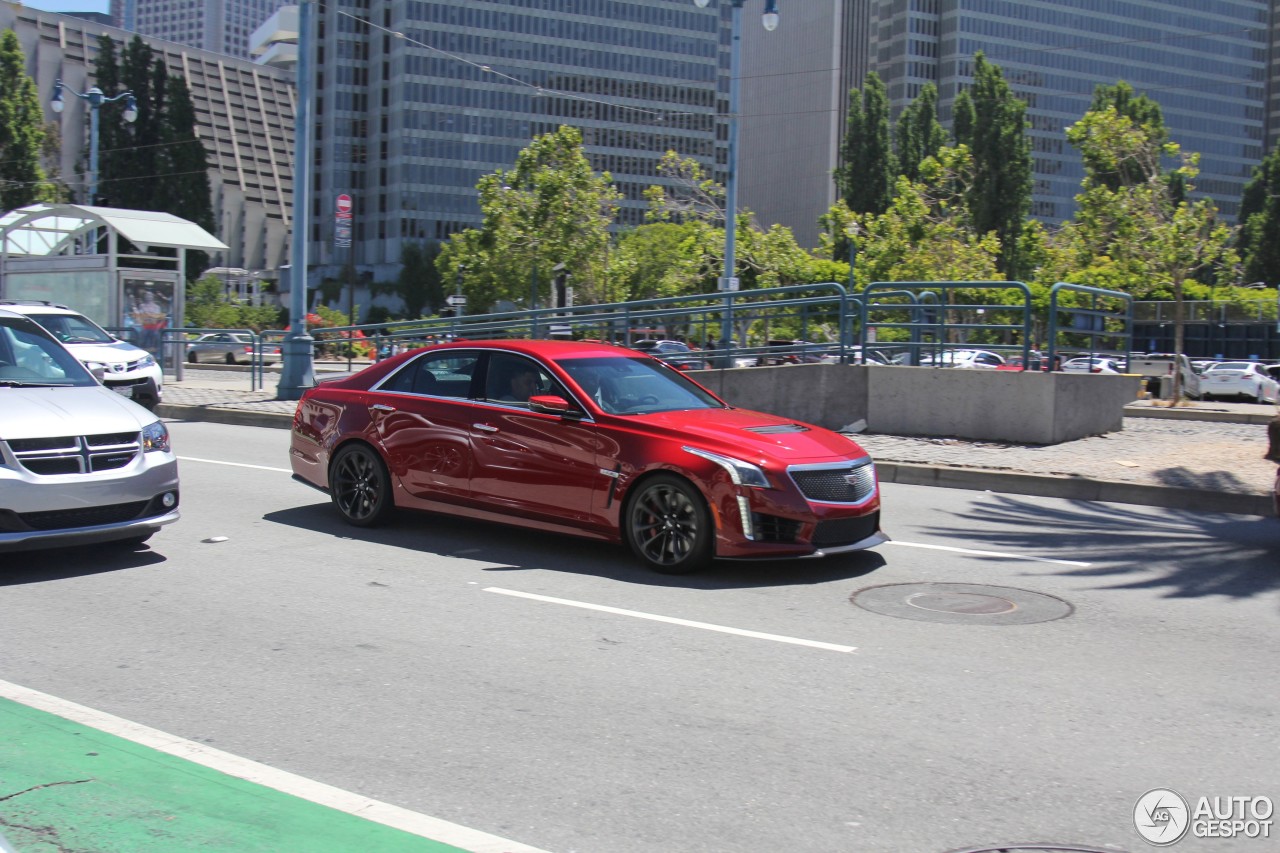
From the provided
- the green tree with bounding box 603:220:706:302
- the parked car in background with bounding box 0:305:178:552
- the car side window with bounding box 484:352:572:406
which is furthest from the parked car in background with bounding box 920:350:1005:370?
the green tree with bounding box 603:220:706:302

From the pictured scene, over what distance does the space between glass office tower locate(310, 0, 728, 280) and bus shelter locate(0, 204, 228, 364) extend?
284ft

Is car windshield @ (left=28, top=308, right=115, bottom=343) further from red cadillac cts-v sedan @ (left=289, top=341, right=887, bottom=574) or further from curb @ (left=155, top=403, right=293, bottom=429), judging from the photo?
red cadillac cts-v sedan @ (left=289, top=341, right=887, bottom=574)

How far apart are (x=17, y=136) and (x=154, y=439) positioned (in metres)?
64.6

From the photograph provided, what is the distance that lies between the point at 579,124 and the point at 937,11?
1951 inches

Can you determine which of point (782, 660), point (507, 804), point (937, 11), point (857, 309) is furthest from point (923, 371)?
point (937, 11)

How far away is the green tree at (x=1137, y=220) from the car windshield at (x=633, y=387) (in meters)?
19.9

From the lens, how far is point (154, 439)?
27.0 ft

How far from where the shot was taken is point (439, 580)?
26.1 feet

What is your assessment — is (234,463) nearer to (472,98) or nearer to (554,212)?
(554,212)

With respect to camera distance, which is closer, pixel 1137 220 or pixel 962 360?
pixel 962 360

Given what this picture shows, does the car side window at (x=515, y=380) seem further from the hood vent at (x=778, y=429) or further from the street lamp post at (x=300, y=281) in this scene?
the street lamp post at (x=300, y=281)

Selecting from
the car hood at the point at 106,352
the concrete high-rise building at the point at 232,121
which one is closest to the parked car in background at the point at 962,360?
the car hood at the point at 106,352

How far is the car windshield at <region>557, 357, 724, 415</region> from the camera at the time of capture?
8656 mm

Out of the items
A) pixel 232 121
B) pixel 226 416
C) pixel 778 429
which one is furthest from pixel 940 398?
pixel 232 121
